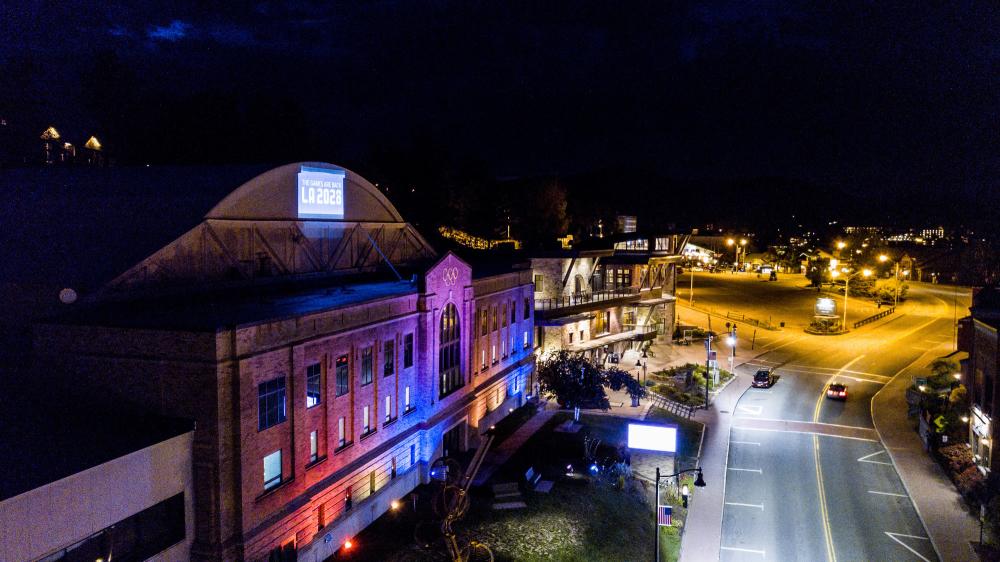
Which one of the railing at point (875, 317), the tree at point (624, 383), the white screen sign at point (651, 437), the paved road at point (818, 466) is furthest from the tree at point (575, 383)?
the railing at point (875, 317)

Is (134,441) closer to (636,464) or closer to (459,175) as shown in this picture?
(636,464)

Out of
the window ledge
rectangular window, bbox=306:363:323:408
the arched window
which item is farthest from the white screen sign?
rectangular window, bbox=306:363:323:408

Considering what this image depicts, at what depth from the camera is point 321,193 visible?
40562 mm

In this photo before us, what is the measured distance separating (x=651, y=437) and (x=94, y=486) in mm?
30114

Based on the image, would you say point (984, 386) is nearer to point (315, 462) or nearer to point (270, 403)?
point (315, 462)

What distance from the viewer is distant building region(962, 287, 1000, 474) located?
121 ft

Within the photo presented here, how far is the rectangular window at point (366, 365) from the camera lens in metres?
30.7

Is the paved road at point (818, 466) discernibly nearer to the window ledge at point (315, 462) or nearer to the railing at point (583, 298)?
the railing at point (583, 298)

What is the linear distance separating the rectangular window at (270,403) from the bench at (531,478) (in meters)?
16.0

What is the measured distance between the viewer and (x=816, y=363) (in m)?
73.6

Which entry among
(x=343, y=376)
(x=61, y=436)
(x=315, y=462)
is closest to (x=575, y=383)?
(x=343, y=376)

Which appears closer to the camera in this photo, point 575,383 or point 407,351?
point 407,351

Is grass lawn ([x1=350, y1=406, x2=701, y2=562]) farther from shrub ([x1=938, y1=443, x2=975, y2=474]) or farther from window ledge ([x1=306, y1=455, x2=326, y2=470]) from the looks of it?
shrub ([x1=938, y1=443, x2=975, y2=474])

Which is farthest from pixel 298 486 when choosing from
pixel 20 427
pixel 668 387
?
pixel 668 387
